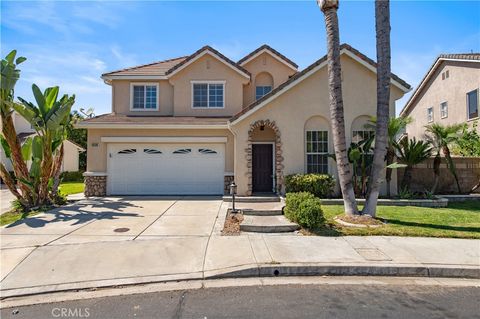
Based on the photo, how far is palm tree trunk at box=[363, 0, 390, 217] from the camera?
28.5 ft

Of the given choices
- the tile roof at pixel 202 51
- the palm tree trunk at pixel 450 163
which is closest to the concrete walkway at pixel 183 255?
the palm tree trunk at pixel 450 163

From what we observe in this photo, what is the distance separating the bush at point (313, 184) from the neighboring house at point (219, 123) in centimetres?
75

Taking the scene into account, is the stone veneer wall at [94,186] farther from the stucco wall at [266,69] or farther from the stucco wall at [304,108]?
the stucco wall at [266,69]

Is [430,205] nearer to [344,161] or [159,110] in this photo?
[344,161]

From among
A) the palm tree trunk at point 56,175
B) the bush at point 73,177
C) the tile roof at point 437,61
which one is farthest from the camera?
the bush at point 73,177

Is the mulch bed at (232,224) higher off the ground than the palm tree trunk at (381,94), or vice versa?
the palm tree trunk at (381,94)

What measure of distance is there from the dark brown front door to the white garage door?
5.29ft

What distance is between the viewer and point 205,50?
16.0m

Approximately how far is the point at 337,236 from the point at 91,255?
5.87m

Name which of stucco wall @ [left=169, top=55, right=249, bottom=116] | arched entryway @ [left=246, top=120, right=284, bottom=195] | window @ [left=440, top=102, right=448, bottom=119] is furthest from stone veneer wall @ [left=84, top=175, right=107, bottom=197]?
window @ [left=440, top=102, right=448, bottom=119]

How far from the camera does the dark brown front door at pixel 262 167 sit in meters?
13.9

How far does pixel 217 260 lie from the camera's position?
5848 mm

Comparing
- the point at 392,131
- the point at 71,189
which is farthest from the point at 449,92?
the point at 71,189

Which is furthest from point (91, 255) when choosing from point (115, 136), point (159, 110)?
point (159, 110)
